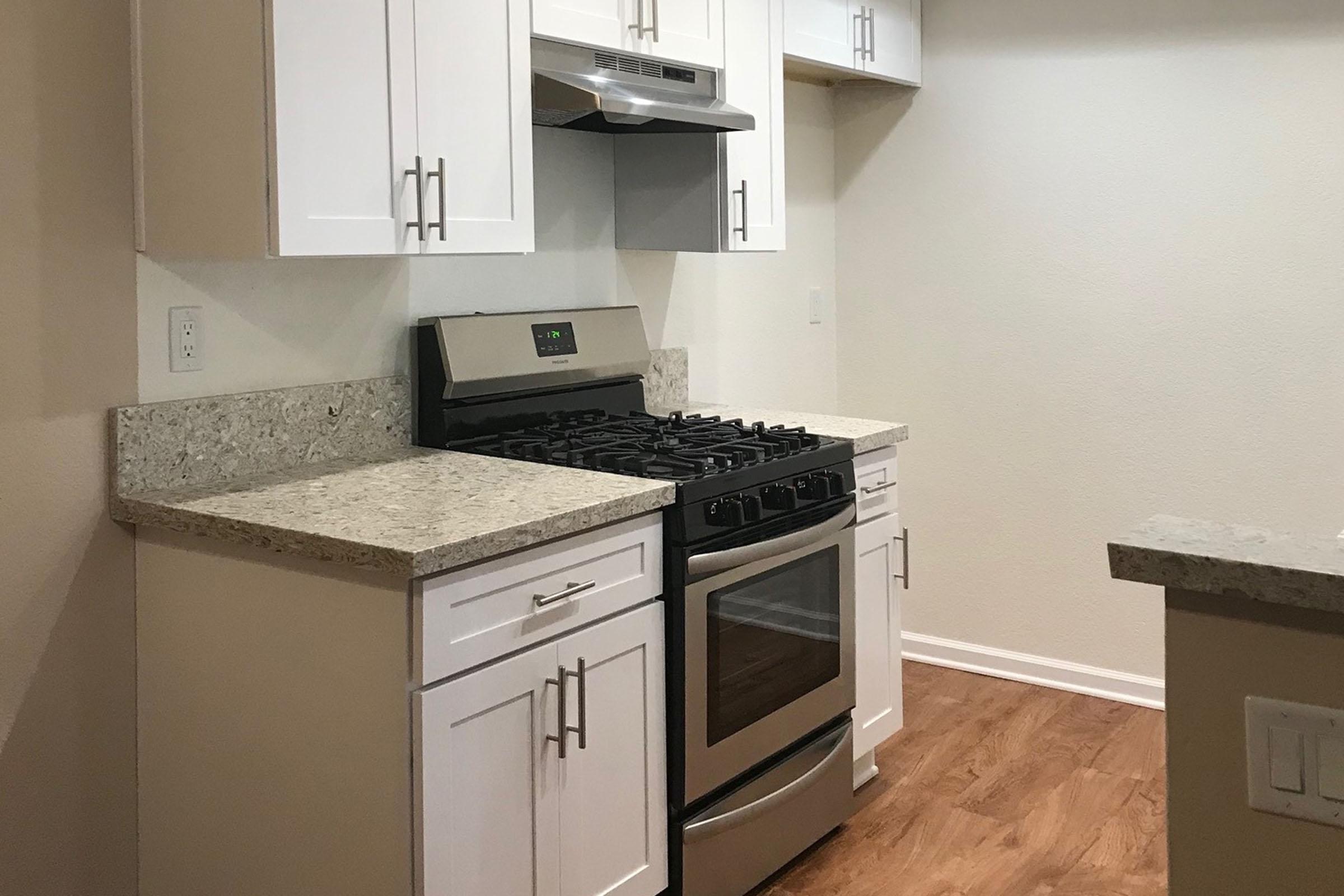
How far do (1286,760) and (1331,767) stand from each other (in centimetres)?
4

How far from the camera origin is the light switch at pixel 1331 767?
116cm

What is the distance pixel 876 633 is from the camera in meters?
3.22

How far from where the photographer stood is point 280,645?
6.80 feet

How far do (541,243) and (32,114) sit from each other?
4.05 ft

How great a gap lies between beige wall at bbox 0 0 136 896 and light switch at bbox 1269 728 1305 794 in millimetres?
1881

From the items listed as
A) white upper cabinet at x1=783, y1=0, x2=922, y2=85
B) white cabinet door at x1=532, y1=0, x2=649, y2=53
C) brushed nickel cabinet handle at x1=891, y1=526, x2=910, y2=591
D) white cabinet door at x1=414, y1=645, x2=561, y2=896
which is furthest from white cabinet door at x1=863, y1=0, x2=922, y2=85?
white cabinet door at x1=414, y1=645, x2=561, y2=896

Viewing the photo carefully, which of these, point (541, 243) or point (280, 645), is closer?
point (280, 645)

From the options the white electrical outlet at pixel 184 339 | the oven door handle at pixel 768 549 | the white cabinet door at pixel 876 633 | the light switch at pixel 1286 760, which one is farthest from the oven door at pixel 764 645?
the light switch at pixel 1286 760

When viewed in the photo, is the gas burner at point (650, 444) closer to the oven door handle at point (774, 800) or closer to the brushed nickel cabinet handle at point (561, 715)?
the brushed nickel cabinet handle at point (561, 715)

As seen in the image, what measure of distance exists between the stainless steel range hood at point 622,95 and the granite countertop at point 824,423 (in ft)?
2.43

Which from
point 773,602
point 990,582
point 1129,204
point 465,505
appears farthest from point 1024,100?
point 465,505

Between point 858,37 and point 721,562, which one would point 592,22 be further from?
point 858,37

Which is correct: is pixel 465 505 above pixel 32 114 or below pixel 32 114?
below

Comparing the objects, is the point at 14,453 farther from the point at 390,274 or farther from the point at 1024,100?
the point at 1024,100
